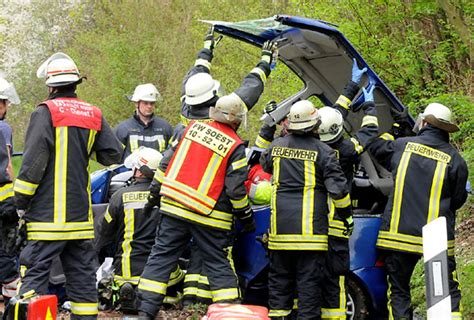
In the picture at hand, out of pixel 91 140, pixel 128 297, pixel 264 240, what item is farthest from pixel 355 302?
pixel 91 140

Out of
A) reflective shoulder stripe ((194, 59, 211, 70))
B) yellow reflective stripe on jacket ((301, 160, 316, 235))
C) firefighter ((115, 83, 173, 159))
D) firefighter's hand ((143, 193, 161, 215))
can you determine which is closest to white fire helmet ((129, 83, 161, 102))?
firefighter ((115, 83, 173, 159))

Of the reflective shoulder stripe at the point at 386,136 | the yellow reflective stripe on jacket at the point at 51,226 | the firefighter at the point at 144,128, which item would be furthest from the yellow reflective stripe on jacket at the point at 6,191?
the reflective shoulder stripe at the point at 386,136

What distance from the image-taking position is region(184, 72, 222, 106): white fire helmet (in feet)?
25.3

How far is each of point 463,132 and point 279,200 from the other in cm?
289

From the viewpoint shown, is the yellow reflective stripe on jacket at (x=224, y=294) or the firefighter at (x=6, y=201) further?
the firefighter at (x=6, y=201)

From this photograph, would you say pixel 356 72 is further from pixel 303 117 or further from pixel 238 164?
pixel 238 164

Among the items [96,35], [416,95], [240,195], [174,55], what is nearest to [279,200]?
[240,195]

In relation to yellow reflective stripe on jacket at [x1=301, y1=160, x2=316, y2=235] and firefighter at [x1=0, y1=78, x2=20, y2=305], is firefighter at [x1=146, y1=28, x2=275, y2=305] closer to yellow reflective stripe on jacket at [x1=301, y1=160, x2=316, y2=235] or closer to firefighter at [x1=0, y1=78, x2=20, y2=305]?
yellow reflective stripe on jacket at [x1=301, y1=160, x2=316, y2=235]

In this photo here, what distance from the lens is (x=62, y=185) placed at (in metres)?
7.06

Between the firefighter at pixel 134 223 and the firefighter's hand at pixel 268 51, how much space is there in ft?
4.19

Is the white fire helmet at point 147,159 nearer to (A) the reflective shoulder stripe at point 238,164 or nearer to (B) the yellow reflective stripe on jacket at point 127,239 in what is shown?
(B) the yellow reflective stripe on jacket at point 127,239

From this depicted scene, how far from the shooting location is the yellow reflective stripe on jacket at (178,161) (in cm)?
748

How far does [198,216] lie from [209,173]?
0.35 meters

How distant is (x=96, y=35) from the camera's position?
29.9m
